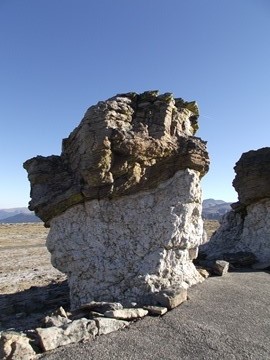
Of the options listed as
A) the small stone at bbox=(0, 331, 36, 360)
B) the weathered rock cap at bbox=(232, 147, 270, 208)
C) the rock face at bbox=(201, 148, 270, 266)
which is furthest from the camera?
the weathered rock cap at bbox=(232, 147, 270, 208)

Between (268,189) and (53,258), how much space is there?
14517mm

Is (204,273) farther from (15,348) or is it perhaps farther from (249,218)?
(15,348)

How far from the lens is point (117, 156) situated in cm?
1617

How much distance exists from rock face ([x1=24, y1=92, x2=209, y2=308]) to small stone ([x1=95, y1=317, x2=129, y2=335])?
10.3ft

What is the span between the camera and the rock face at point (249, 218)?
23.7 m

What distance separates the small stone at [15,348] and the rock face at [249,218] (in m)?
15.2

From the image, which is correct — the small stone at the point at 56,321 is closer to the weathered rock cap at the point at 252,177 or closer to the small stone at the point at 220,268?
the small stone at the point at 220,268

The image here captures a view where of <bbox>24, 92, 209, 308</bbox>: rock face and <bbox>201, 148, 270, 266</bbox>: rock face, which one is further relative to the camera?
<bbox>201, 148, 270, 266</bbox>: rock face

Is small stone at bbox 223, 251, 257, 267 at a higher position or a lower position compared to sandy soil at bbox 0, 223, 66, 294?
higher

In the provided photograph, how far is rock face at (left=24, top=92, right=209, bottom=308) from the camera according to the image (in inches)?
608

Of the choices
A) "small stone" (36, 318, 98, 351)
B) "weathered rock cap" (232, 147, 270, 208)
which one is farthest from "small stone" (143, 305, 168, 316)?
"weathered rock cap" (232, 147, 270, 208)

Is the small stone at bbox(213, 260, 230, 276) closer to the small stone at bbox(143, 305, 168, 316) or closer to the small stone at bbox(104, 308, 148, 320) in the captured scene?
the small stone at bbox(143, 305, 168, 316)

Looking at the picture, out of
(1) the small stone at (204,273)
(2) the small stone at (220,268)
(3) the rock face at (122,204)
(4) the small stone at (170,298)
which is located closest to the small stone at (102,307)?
(4) the small stone at (170,298)

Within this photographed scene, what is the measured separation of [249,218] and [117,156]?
506 inches
